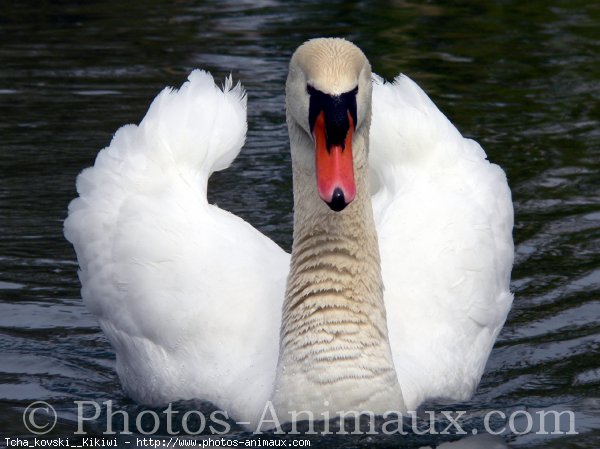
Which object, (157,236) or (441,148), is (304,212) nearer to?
(157,236)

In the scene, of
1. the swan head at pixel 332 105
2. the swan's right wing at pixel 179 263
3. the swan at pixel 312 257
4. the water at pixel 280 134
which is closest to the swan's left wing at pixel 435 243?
the swan at pixel 312 257

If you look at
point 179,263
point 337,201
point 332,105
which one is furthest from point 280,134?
point 337,201

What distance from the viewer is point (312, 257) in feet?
21.1

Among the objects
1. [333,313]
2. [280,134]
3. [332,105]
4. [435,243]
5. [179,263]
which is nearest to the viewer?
[332,105]

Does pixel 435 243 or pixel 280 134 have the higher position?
pixel 435 243

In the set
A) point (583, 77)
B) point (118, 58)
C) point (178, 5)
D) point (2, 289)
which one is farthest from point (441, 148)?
point (178, 5)

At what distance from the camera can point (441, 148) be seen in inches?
314

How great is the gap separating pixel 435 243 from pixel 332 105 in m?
1.96

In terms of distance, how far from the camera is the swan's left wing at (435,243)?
692 cm

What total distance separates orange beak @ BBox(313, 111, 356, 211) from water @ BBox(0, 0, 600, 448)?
4.36 feet

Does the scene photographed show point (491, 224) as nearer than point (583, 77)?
Yes

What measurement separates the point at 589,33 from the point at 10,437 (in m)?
10.6

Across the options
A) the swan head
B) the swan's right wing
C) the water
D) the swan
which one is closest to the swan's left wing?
the swan

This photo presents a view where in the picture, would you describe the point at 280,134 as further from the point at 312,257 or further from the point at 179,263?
the point at 312,257
